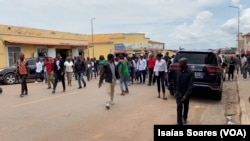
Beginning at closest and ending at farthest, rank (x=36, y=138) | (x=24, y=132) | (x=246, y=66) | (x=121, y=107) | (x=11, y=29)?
(x=36, y=138) → (x=24, y=132) → (x=121, y=107) → (x=246, y=66) → (x=11, y=29)

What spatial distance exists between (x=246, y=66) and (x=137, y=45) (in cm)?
3602

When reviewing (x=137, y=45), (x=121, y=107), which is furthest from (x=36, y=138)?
(x=137, y=45)

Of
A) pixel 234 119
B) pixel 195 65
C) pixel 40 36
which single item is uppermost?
pixel 40 36

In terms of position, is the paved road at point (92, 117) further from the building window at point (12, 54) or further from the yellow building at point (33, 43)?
the building window at point (12, 54)

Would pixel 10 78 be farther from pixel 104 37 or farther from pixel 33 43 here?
pixel 104 37

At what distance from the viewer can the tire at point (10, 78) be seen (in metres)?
21.4

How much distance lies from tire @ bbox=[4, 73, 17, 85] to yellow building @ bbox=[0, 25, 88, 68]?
236 inches

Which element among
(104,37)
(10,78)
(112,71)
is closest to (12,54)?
(10,78)

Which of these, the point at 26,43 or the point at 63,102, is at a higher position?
the point at 26,43

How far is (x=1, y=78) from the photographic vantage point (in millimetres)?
21281

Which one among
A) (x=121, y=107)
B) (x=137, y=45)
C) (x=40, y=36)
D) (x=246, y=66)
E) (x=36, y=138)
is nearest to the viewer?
(x=36, y=138)

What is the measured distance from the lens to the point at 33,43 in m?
30.6

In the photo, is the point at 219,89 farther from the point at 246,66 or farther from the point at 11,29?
the point at 11,29

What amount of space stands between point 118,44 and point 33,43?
25585 millimetres
